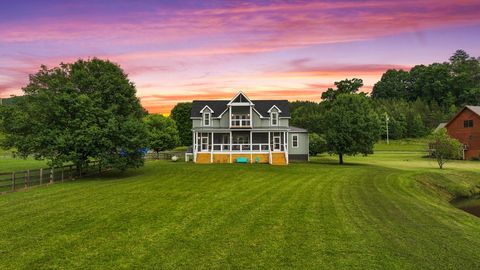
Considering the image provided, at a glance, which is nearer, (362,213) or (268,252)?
(268,252)

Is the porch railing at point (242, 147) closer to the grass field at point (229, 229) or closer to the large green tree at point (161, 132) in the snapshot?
the large green tree at point (161, 132)

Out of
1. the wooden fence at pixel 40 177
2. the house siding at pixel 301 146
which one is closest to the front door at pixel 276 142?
the house siding at pixel 301 146

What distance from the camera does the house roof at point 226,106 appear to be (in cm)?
5091

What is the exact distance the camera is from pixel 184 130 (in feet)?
321

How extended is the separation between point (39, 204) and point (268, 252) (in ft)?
42.5

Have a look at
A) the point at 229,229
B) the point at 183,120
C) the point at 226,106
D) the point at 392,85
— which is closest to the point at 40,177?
the point at 229,229

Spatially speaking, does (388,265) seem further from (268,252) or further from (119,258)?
(119,258)

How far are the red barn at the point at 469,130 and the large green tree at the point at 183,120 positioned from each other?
62616mm

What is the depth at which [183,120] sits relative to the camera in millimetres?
99125

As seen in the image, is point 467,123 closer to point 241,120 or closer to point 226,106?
point 241,120

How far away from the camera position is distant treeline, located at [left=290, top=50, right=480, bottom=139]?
106375 millimetres

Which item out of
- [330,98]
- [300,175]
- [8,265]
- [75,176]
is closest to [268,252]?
[8,265]

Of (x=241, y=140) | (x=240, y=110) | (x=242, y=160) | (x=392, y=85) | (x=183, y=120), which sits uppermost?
(x=392, y=85)

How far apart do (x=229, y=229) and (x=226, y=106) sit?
129 ft
